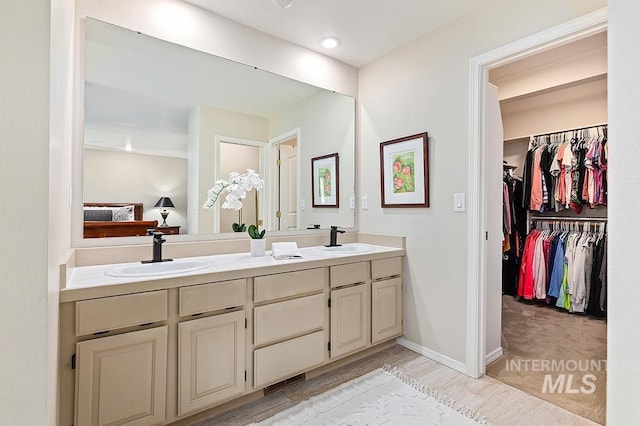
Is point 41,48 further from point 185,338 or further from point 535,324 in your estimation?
point 535,324

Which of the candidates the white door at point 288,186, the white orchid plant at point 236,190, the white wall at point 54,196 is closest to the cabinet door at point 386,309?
the white door at point 288,186

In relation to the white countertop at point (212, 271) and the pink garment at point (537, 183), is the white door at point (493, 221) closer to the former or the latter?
the white countertop at point (212, 271)

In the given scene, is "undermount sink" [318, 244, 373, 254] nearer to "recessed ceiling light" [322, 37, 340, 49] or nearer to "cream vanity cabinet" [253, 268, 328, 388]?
"cream vanity cabinet" [253, 268, 328, 388]

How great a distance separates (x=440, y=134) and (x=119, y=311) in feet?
7.39

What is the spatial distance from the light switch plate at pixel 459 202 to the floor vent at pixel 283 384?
155cm

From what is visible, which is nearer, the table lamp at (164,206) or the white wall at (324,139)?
the table lamp at (164,206)

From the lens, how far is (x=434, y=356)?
7.91 feet

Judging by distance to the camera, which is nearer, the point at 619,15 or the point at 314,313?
the point at 619,15

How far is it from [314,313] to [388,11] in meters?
2.06

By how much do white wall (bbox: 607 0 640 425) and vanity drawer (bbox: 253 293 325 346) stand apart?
1.41 m

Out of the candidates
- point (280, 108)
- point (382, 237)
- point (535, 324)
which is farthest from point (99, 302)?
point (535, 324)

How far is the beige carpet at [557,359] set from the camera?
1919mm

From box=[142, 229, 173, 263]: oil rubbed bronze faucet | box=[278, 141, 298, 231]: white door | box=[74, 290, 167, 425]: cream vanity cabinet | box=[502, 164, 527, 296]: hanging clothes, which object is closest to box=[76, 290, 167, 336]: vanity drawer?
box=[74, 290, 167, 425]: cream vanity cabinet

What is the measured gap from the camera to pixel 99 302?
4.50ft
